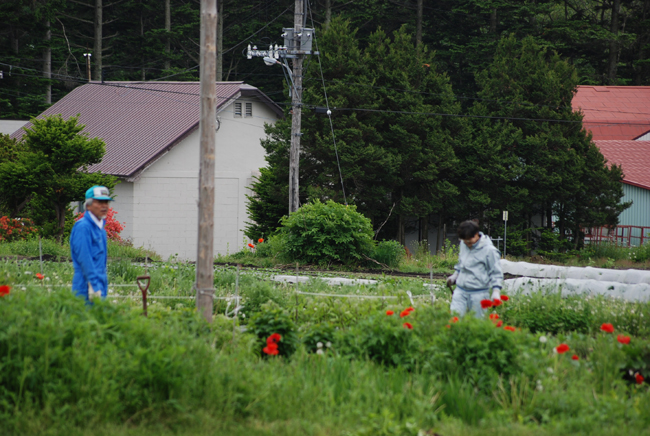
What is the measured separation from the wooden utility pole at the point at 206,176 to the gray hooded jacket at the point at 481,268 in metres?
2.74

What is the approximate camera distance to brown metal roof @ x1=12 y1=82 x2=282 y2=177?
993 inches

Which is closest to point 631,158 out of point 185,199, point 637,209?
point 637,209

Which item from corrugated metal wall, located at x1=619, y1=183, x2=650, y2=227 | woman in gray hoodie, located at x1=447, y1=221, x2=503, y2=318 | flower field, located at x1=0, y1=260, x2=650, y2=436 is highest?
corrugated metal wall, located at x1=619, y1=183, x2=650, y2=227

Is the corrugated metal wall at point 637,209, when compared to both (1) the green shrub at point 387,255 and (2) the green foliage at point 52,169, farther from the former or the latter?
(2) the green foliage at point 52,169

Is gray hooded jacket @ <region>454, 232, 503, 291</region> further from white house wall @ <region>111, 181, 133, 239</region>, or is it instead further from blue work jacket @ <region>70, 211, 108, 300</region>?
white house wall @ <region>111, 181, 133, 239</region>

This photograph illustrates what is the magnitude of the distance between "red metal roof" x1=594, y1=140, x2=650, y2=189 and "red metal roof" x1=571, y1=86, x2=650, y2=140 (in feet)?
12.1

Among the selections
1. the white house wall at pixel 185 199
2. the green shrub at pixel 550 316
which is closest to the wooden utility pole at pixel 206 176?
the green shrub at pixel 550 316

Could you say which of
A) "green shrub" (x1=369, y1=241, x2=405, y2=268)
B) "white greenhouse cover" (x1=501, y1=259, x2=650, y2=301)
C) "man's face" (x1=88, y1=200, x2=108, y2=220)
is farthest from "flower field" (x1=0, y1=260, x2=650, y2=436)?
"green shrub" (x1=369, y1=241, x2=405, y2=268)

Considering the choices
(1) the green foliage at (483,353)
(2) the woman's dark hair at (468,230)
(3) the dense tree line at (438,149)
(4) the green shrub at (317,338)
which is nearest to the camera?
(1) the green foliage at (483,353)

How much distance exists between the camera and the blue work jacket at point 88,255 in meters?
6.22

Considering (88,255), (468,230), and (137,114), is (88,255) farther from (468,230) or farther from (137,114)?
(137,114)

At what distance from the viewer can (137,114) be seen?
28531 millimetres

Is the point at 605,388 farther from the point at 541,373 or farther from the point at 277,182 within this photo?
the point at 277,182

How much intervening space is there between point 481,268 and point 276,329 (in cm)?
248
